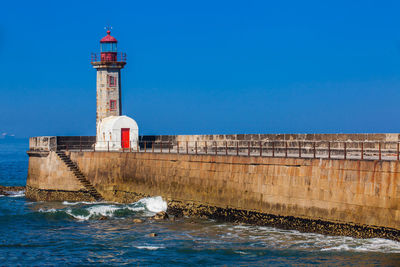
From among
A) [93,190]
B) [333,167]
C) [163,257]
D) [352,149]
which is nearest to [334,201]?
[333,167]

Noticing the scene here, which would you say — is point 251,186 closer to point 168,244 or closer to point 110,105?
point 168,244

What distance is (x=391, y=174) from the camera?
1745 centimetres

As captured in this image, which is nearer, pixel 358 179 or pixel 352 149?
pixel 358 179

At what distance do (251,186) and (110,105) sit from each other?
585 inches

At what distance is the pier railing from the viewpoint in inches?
824

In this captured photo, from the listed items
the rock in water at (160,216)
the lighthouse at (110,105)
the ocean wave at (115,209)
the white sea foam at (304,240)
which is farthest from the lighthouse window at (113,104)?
the white sea foam at (304,240)

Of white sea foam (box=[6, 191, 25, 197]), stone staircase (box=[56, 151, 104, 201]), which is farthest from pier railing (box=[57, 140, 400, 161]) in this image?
white sea foam (box=[6, 191, 25, 197])

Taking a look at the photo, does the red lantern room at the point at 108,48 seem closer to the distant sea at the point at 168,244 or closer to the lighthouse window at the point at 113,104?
the lighthouse window at the point at 113,104

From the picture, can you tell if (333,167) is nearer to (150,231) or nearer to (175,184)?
(150,231)

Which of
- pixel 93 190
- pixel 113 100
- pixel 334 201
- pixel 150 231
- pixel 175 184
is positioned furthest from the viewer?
pixel 113 100

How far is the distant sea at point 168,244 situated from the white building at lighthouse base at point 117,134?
837cm

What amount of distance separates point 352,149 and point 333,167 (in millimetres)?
3335

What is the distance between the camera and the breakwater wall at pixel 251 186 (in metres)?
17.9

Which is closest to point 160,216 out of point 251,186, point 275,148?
point 251,186
